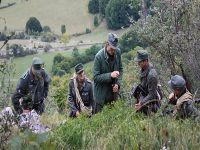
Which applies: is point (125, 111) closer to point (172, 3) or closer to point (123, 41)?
point (172, 3)

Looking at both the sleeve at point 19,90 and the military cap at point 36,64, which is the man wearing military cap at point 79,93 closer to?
the military cap at point 36,64

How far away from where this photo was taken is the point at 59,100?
1484 cm

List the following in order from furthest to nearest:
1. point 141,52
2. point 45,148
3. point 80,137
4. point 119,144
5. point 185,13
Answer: point 185,13 < point 141,52 < point 80,137 < point 119,144 < point 45,148

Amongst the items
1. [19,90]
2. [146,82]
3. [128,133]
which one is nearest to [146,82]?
[146,82]

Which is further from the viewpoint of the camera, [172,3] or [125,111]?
[172,3]

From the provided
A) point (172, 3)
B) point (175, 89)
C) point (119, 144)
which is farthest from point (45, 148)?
point (172, 3)

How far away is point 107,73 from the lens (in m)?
7.82

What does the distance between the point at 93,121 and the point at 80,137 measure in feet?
1.49

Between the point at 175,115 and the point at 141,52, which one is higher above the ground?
the point at 141,52

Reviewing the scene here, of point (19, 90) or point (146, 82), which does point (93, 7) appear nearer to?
point (19, 90)

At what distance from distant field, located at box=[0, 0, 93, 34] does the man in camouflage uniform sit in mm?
89954

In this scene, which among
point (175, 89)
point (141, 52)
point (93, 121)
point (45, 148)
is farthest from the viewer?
point (141, 52)

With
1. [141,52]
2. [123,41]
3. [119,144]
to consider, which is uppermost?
[141,52]

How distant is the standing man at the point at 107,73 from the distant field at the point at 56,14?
289 ft
